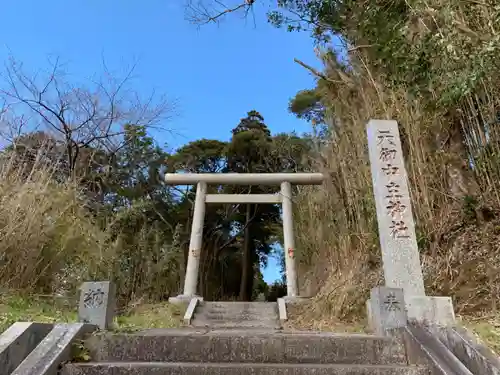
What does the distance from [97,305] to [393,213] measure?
279 cm

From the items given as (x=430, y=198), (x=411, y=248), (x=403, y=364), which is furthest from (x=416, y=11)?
(x=403, y=364)

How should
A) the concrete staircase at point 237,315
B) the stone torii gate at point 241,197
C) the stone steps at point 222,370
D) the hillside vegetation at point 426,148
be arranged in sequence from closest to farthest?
the stone steps at point 222,370 → the hillside vegetation at point 426,148 → the concrete staircase at point 237,315 → the stone torii gate at point 241,197

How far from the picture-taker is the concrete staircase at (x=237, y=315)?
5234 mm

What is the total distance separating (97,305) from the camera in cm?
277

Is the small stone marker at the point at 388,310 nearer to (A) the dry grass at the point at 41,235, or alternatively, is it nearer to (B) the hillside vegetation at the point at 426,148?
(B) the hillside vegetation at the point at 426,148

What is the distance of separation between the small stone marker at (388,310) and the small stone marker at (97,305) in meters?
1.87

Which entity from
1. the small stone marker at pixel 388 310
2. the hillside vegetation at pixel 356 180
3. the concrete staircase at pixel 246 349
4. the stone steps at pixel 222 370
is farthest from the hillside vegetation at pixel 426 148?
the stone steps at pixel 222 370

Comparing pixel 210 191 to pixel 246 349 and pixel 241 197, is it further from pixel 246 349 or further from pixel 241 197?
pixel 246 349

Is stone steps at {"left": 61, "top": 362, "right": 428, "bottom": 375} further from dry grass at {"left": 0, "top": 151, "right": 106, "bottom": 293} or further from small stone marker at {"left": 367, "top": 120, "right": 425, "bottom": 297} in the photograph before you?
dry grass at {"left": 0, "top": 151, "right": 106, "bottom": 293}

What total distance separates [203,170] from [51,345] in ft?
34.1

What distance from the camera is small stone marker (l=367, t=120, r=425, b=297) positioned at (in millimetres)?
3619

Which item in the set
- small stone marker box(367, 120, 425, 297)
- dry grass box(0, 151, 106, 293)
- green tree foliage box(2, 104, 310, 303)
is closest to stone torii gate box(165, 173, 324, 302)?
green tree foliage box(2, 104, 310, 303)

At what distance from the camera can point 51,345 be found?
7.33 feet

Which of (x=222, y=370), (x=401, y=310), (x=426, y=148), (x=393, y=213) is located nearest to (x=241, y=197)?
(x=426, y=148)
